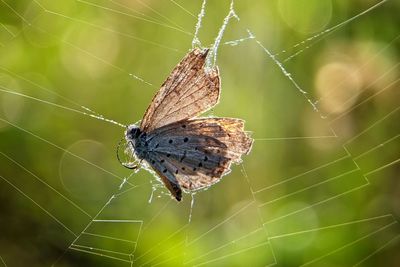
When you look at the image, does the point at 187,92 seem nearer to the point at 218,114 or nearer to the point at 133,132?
the point at 133,132

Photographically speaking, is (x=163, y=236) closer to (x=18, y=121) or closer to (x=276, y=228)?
(x=276, y=228)

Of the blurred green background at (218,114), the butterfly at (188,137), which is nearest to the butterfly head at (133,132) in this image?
the butterfly at (188,137)

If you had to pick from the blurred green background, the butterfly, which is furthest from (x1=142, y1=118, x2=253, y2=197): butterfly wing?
the blurred green background

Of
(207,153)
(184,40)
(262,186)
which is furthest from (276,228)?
(184,40)

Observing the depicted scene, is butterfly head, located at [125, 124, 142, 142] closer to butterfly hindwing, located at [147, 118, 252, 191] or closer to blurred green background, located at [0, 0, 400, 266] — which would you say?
butterfly hindwing, located at [147, 118, 252, 191]

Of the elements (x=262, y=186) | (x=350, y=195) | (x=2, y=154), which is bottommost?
(x=350, y=195)

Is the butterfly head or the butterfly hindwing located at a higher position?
the butterfly head

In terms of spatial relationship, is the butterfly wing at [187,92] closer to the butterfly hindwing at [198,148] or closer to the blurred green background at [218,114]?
the butterfly hindwing at [198,148]
